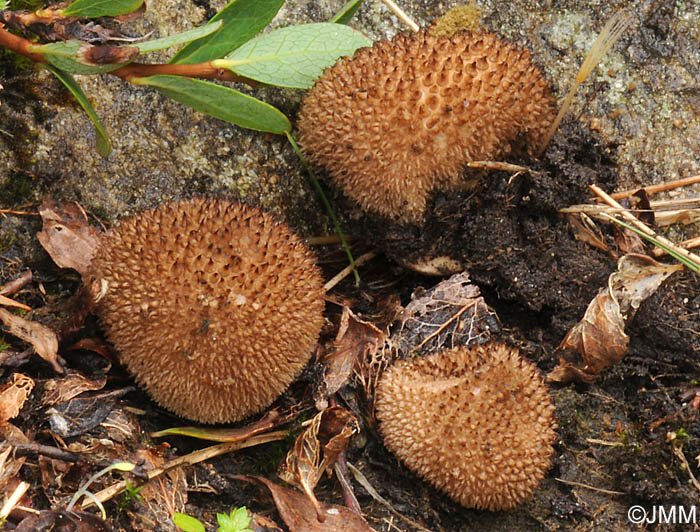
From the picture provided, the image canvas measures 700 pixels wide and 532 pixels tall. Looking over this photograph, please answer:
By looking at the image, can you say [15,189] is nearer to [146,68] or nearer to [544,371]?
[146,68]

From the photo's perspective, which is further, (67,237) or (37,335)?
(67,237)

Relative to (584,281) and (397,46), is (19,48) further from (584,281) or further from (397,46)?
(584,281)

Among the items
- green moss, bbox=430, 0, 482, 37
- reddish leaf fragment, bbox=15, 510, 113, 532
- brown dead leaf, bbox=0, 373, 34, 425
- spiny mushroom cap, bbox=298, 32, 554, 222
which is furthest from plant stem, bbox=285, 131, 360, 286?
reddish leaf fragment, bbox=15, 510, 113, 532

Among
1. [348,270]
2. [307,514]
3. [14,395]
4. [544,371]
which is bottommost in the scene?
[307,514]

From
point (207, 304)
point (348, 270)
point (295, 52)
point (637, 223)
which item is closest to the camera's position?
point (207, 304)

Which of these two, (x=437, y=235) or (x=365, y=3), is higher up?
(x=365, y=3)

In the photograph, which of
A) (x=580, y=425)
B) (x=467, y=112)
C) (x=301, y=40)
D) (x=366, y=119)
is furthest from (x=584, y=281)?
(x=301, y=40)

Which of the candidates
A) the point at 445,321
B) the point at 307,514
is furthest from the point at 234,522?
the point at 445,321
